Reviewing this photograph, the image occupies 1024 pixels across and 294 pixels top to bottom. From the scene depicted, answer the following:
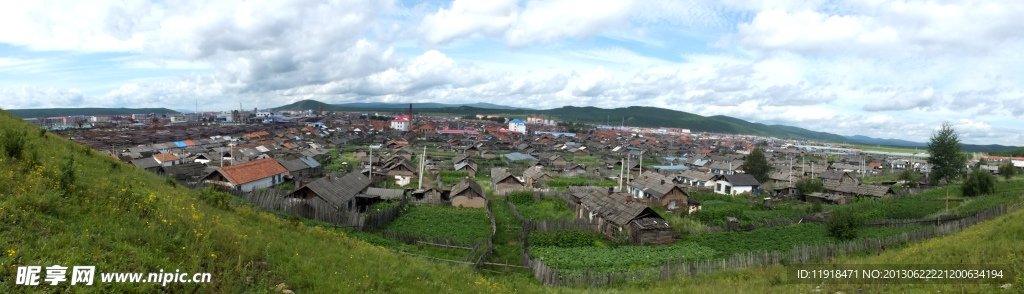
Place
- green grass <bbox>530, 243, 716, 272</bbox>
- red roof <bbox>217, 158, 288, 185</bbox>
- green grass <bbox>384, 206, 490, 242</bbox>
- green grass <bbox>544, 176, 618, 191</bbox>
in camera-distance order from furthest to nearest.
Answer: green grass <bbox>544, 176, 618, 191</bbox> → red roof <bbox>217, 158, 288, 185</bbox> → green grass <bbox>384, 206, 490, 242</bbox> → green grass <bbox>530, 243, 716, 272</bbox>

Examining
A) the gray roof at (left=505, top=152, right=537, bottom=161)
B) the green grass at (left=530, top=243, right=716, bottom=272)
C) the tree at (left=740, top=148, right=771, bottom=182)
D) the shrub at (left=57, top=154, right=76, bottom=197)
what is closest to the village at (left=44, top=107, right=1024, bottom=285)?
the green grass at (left=530, top=243, right=716, bottom=272)

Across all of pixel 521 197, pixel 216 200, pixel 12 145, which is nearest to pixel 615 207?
pixel 521 197

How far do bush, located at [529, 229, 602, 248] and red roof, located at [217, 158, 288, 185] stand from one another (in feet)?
74.0

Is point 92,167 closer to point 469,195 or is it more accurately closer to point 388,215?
point 388,215

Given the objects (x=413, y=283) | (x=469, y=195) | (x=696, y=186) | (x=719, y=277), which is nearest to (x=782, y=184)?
(x=696, y=186)

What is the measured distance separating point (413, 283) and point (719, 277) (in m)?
10.6

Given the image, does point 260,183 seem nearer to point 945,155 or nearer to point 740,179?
point 740,179

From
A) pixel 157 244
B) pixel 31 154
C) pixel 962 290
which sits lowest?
pixel 962 290

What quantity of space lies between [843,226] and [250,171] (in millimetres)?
38572

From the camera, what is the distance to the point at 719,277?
14906 mm

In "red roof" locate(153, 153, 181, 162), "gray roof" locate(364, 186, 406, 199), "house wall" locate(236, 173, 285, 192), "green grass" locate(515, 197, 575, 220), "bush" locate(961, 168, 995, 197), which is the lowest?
"green grass" locate(515, 197, 575, 220)

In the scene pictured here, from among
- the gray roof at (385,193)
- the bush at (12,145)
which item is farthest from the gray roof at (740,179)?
the bush at (12,145)

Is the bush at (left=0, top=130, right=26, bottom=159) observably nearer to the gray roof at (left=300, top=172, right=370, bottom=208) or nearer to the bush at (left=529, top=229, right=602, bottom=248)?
the gray roof at (left=300, top=172, right=370, bottom=208)

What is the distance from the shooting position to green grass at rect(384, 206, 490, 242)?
23.5 m
